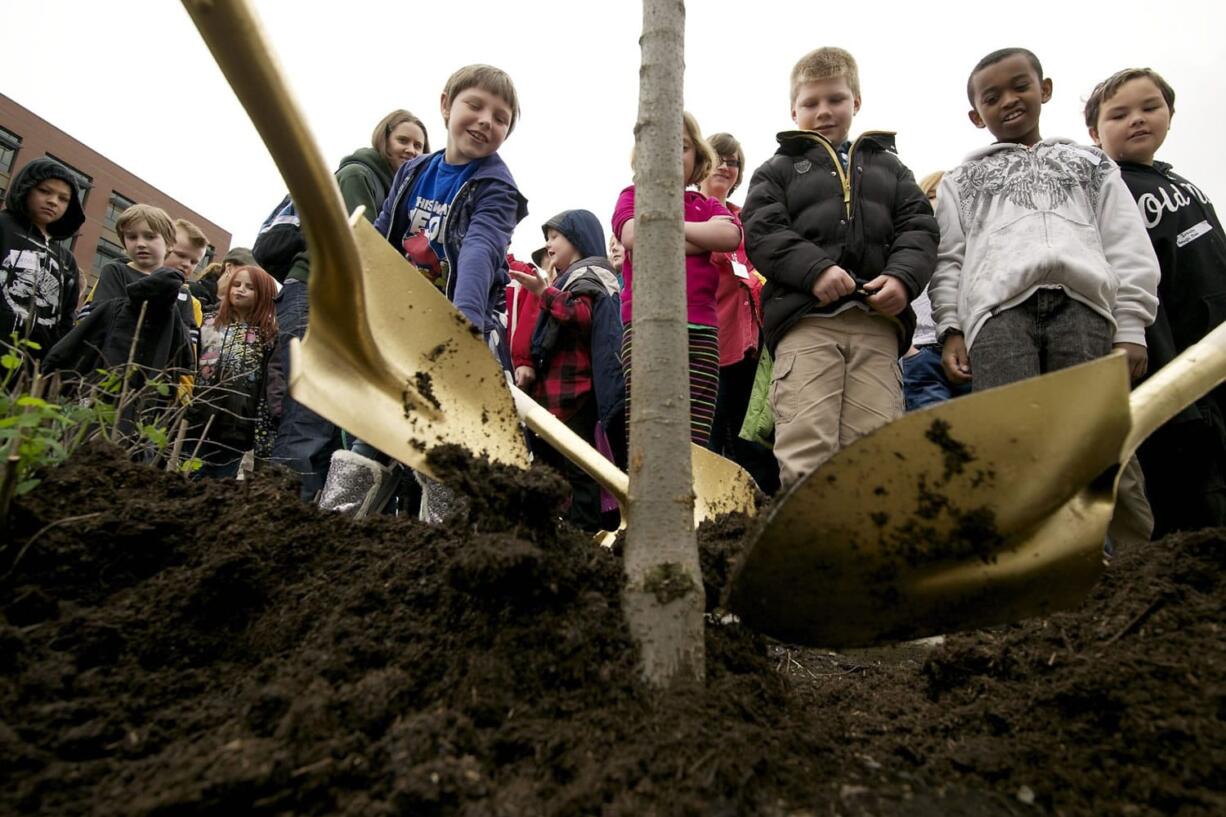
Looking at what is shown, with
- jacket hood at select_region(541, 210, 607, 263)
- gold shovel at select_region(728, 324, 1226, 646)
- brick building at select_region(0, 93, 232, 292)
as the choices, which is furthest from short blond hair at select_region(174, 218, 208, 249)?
brick building at select_region(0, 93, 232, 292)

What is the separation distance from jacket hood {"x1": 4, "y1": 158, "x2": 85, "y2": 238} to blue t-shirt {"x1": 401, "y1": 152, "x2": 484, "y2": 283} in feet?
6.93

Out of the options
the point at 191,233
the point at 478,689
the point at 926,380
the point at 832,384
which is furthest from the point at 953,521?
the point at 191,233

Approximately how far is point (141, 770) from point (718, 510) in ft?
3.77

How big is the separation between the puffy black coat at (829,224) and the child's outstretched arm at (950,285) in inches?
5.5

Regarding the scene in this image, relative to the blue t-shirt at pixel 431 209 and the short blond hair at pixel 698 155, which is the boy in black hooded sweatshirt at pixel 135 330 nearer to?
the blue t-shirt at pixel 431 209

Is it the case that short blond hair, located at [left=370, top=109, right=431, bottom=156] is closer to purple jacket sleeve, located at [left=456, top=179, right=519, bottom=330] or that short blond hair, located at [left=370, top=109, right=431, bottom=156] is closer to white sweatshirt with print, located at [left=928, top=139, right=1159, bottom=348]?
purple jacket sleeve, located at [left=456, top=179, right=519, bottom=330]

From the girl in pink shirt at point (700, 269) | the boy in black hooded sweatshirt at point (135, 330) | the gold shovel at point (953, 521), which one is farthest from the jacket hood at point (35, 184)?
the gold shovel at point (953, 521)

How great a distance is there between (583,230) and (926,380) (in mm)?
1827

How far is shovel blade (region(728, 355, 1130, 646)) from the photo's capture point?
91 cm

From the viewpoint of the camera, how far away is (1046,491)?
0.95m

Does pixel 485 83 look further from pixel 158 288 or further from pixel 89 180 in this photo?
pixel 89 180

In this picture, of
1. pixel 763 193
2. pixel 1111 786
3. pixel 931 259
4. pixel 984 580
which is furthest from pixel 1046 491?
pixel 763 193

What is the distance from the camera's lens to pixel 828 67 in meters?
2.55

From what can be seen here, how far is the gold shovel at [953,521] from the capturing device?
91cm
